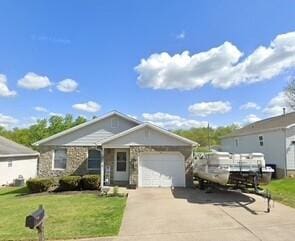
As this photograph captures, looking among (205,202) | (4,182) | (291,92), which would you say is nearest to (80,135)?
(4,182)

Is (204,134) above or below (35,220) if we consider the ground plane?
above

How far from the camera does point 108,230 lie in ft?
29.1

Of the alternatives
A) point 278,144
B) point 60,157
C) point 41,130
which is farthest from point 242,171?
point 41,130

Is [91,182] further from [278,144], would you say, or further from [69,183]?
[278,144]

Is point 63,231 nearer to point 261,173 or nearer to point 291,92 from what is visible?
point 261,173

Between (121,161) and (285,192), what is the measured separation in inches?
414

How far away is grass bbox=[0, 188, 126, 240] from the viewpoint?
8.83 meters

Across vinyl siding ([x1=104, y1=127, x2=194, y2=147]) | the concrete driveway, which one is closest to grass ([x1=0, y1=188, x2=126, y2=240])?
the concrete driveway

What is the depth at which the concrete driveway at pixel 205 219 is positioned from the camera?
324 inches

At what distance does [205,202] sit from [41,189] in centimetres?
1072

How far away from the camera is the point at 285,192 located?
16109 mm

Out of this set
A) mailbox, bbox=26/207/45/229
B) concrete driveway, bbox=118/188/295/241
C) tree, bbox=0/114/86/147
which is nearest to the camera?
mailbox, bbox=26/207/45/229

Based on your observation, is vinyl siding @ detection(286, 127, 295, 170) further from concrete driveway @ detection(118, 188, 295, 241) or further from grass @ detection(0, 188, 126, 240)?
grass @ detection(0, 188, 126, 240)

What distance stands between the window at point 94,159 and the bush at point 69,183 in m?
2.74
